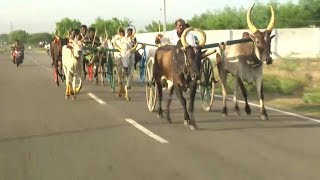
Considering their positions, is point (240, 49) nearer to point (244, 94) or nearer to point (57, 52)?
point (244, 94)

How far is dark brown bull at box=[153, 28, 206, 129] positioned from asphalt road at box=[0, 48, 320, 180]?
0.67 meters

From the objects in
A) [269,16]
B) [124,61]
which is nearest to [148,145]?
[124,61]

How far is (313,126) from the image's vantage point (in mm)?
11914

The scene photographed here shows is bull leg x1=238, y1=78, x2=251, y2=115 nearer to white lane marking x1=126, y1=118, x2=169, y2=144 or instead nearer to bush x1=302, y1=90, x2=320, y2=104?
white lane marking x1=126, y1=118, x2=169, y2=144

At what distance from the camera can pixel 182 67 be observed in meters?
11.6

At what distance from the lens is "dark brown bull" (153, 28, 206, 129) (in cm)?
1120

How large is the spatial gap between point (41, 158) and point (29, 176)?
1.12 meters

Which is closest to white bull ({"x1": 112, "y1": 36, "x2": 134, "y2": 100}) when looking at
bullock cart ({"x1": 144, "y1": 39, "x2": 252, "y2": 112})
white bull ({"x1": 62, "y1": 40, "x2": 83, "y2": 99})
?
white bull ({"x1": 62, "y1": 40, "x2": 83, "y2": 99})

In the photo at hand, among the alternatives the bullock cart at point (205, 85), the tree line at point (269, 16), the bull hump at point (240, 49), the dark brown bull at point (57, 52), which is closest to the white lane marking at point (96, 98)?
the bullock cart at point (205, 85)

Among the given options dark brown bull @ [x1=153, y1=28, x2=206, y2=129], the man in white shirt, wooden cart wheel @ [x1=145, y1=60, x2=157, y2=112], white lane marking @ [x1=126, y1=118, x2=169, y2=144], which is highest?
the man in white shirt

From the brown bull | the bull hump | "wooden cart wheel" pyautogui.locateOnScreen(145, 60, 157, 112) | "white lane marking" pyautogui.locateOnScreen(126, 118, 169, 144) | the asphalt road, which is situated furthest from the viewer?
"wooden cart wheel" pyautogui.locateOnScreen(145, 60, 157, 112)

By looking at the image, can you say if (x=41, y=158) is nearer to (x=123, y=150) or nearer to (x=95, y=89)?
(x=123, y=150)

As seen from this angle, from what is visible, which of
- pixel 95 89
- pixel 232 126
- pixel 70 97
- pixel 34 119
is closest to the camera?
pixel 232 126

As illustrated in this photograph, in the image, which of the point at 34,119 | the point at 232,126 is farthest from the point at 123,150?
the point at 34,119
